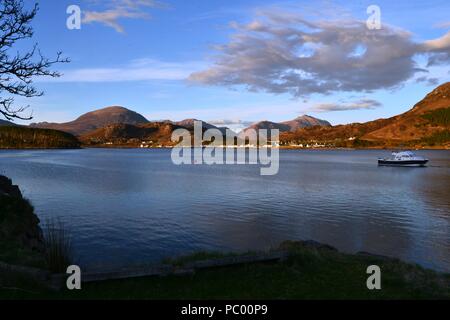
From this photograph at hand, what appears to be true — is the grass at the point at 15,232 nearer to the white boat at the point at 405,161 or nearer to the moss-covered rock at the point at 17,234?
the moss-covered rock at the point at 17,234

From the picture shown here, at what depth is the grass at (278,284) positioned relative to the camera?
13453 millimetres

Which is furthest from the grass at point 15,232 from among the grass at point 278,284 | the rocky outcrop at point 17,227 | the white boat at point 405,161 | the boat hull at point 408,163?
the white boat at point 405,161

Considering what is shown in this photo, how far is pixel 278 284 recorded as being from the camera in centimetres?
1482

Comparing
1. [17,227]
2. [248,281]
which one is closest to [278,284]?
[248,281]

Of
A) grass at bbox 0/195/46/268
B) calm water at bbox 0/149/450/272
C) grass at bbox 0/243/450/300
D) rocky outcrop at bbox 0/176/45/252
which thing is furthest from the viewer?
calm water at bbox 0/149/450/272

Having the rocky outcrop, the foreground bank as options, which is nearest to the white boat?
the foreground bank

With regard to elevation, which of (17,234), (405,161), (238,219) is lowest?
(238,219)

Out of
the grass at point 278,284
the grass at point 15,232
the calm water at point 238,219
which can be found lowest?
the calm water at point 238,219

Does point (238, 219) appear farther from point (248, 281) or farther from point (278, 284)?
point (278, 284)

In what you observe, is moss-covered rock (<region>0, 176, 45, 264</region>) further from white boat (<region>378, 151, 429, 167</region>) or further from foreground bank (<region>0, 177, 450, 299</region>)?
white boat (<region>378, 151, 429, 167</region>)

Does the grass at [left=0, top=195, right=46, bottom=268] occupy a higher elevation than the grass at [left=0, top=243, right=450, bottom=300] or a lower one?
higher

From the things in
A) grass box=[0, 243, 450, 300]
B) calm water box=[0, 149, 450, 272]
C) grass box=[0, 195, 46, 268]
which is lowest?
calm water box=[0, 149, 450, 272]

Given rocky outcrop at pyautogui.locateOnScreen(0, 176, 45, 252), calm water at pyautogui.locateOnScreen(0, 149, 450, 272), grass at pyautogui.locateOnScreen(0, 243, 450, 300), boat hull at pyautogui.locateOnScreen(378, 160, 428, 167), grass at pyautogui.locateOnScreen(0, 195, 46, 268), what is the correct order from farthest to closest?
boat hull at pyautogui.locateOnScreen(378, 160, 428, 167) < calm water at pyautogui.locateOnScreen(0, 149, 450, 272) < rocky outcrop at pyautogui.locateOnScreen(0, 176, 45, 252) < grass at pyautogui.locateOnScreen(0, 195, 46, 268) < grass at pyautogui.locateOnScreen(0, 243, 450, 300)

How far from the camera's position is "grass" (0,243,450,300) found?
13453 millimetres
